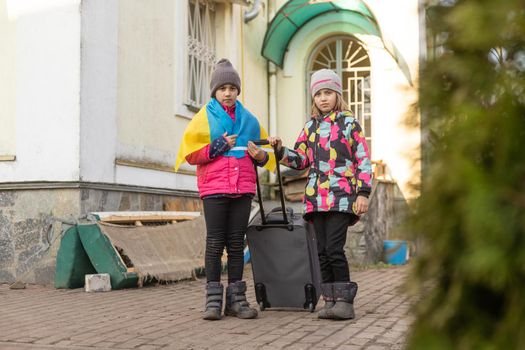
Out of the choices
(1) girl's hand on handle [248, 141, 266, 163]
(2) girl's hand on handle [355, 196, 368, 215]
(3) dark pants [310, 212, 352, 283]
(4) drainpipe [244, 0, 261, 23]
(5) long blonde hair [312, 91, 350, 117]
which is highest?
(4) drainpipe [244, 0, 261, 23]

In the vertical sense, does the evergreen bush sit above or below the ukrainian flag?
below

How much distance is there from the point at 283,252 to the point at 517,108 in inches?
173

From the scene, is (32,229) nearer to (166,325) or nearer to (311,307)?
(166,325)

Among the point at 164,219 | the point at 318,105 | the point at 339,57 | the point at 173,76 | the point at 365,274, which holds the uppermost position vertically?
the point at 339,57

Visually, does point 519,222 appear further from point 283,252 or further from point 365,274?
point 365,274

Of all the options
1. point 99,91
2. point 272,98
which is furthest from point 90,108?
point 272,98

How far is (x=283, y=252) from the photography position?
19.1 ft

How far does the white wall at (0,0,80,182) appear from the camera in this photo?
8.15 m

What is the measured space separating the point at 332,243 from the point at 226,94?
128cm

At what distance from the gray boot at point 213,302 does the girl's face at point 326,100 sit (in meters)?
1.41

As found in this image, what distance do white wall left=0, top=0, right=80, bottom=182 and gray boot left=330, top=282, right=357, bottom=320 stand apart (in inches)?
141

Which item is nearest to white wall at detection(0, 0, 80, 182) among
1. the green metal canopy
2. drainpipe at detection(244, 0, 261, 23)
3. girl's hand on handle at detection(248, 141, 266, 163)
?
girl's hand on handle at detection(248, 141, 266, 163)

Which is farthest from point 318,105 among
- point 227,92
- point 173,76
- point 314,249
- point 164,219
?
point 173,76

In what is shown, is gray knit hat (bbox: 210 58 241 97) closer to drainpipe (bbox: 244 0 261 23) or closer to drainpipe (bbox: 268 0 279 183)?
drainpipe (bbox: 244 0 261 23)
